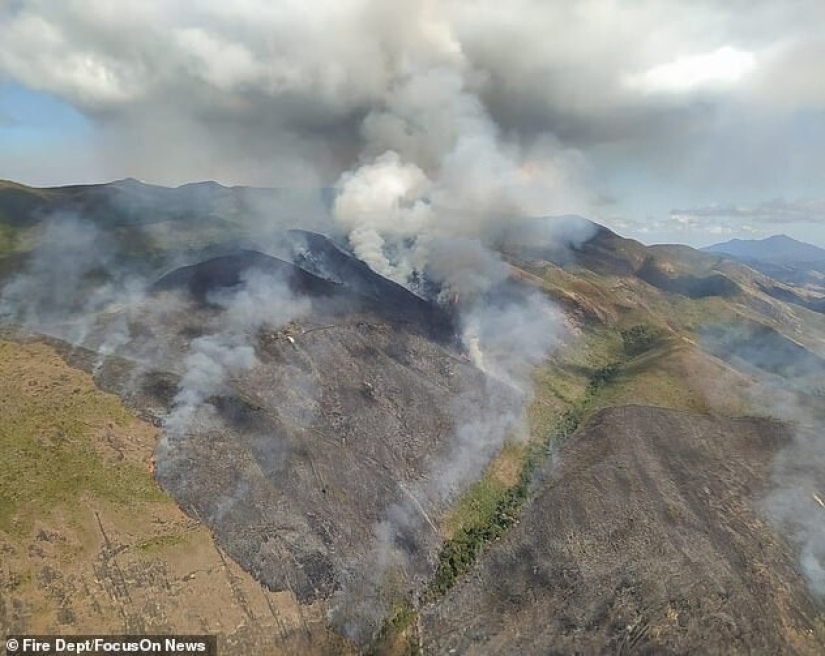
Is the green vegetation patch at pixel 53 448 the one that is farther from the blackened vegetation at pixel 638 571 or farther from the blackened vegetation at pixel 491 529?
the blackened vegetation at pixel 638 571

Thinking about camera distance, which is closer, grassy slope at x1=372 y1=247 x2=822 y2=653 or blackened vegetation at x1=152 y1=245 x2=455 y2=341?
grassy slope at x1=372 y1=247 x2=822 y2=653

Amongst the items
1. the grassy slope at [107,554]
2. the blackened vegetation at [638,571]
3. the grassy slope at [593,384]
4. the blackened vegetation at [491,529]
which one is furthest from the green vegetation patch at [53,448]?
the blackened vegetation at [638,571]

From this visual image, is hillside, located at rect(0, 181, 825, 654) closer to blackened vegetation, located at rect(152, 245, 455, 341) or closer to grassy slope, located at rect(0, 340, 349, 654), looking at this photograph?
grassy slope, located at rect(0, 340, 349, 654)

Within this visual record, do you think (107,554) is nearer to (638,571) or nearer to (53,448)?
(53,448)

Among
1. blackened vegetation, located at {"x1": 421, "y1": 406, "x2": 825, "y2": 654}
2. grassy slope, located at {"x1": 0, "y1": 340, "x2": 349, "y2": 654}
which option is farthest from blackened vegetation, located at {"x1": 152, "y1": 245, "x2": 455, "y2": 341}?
blackened vegetation, located at {"x1": 421, "y1": 406, "x2": 825, "y2": 654}

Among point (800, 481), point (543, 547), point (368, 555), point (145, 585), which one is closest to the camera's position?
point (145, 585)

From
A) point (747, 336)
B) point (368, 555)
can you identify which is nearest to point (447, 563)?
point (368, 555)

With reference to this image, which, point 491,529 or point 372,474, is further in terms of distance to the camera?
point 372,474

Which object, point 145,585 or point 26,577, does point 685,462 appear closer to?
point 145,585

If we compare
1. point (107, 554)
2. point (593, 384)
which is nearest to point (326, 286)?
point (593, 384)
